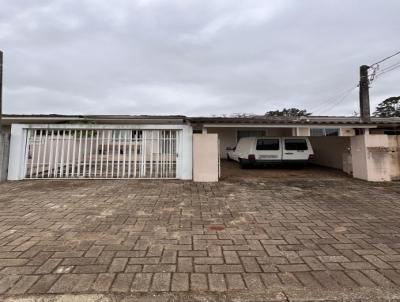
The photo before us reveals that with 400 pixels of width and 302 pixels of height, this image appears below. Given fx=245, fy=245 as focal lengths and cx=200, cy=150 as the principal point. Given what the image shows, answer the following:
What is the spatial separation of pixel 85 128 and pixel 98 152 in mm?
1005

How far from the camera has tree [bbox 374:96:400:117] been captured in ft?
106

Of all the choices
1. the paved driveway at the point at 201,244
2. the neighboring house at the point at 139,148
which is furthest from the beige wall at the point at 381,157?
the paved driveway at the point at 201,244

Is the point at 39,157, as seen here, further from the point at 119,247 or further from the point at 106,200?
the point at 119,247

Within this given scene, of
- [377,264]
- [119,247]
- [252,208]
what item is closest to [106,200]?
[119,247]

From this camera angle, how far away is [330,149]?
489 inches

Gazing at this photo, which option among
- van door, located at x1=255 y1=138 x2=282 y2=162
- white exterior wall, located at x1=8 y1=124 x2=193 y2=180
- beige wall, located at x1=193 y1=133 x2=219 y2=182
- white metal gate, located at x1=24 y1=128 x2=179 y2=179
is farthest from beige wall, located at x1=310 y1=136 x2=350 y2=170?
white metal gate, located at x1=24 y1=128 x2=179 y2=179

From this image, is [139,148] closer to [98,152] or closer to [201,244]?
[98,152]

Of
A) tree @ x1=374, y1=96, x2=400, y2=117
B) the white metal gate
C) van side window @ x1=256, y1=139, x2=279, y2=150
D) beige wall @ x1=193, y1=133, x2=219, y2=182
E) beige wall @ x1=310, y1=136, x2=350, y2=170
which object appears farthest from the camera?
tree @ x1=374, y1=96, x2=400, y2=117

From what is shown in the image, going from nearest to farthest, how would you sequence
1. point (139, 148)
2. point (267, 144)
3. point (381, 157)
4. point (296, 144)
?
point (381, 157)
point (139, 148)
point (267, 144)
point (296, 144)

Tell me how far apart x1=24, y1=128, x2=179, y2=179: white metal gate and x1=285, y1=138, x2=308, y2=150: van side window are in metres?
5.30

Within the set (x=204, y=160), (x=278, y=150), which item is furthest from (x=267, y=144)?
(x=204, y=160)

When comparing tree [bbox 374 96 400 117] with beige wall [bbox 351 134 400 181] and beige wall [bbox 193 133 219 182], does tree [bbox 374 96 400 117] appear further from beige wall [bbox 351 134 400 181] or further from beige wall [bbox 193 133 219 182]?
beige wall [bbox 193 133 219 182]

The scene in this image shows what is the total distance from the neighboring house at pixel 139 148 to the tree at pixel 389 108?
95.8ft

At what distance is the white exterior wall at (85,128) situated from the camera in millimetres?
8602
